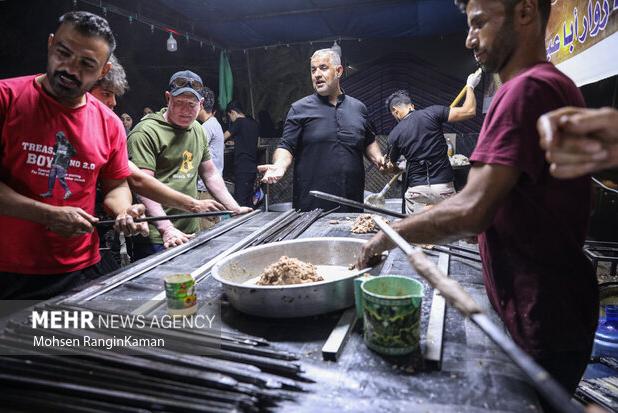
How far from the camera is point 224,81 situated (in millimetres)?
9398

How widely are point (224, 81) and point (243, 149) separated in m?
2.29

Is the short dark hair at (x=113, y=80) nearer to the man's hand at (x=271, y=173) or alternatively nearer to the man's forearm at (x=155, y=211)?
the man's forearm at (x=155, y=211)

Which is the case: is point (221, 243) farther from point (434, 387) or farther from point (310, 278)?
point (434, 387)

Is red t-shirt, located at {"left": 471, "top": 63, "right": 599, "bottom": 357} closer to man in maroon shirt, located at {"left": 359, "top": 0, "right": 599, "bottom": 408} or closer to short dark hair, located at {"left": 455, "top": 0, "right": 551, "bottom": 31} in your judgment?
man in maroon shirt, located at {"left": 359, "top": 0, "right": 599, "bottom": 408}

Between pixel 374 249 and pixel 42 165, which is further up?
pixel 42 165

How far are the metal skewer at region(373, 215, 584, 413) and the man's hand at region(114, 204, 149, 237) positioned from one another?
1.80m

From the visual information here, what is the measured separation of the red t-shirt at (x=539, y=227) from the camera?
133 centimetres

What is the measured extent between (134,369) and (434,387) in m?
0.98

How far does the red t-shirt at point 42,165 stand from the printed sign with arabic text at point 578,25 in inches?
150

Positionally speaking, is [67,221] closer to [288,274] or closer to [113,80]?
[288,274]

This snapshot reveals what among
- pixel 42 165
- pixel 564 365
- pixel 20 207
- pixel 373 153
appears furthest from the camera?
pixel 373 153

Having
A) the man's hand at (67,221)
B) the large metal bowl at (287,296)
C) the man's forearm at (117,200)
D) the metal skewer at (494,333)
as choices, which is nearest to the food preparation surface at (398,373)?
the large metal bowl at (287,296)

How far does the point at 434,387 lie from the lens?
4.16 feet

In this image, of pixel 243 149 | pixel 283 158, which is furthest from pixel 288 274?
pixel 243 149
